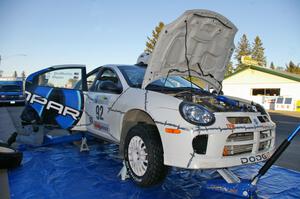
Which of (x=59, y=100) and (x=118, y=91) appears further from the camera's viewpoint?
(x=59, y=100)

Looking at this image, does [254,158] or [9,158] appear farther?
[9,158]

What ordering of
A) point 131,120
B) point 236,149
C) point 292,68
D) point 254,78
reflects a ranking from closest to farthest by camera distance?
point 236,149
point 131,120
point 254,78
point 292,68

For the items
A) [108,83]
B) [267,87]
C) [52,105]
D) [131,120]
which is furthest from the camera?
[267,87]

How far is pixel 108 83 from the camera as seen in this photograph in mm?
4223

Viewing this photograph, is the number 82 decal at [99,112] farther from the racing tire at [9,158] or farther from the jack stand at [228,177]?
the jack stand at [228,177]

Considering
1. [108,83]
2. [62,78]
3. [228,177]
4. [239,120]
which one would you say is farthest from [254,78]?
[228,177]

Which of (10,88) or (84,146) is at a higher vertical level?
(10,88)

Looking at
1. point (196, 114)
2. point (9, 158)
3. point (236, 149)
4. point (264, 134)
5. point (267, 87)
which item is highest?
point (267, 87)

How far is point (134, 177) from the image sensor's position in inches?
139

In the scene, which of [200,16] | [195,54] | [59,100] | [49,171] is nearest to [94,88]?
[59,100]

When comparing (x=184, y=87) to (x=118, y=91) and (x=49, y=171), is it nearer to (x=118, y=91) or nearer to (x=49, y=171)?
(x=118, y=91)

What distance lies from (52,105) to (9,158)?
1302 mm

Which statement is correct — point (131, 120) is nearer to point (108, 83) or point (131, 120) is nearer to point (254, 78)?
point (108, 83)

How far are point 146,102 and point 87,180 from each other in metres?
1.38
